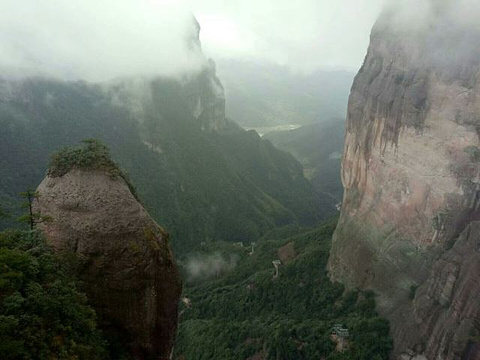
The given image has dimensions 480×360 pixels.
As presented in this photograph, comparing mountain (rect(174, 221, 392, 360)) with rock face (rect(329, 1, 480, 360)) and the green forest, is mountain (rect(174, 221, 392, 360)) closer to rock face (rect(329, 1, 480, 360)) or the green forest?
rock face (rect(329, 1, 480, 360))

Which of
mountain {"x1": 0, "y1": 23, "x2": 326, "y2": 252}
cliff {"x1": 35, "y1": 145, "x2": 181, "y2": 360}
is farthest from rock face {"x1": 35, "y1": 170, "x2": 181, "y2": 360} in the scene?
mountain {"x1": 0, "y1": 23, "x2": 326, "y2": 252}

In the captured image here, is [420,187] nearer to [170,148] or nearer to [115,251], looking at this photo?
[115,251]

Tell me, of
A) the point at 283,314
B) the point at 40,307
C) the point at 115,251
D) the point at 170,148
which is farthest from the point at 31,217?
the point at 170,148

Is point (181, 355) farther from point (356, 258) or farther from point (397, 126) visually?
point (397, 126)

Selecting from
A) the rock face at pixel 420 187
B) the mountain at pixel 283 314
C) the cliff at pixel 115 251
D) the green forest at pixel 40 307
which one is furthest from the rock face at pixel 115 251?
the mountain at pixel 283 314

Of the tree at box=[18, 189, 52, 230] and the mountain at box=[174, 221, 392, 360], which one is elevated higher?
the tree at box=[18, 189, 52, 230]

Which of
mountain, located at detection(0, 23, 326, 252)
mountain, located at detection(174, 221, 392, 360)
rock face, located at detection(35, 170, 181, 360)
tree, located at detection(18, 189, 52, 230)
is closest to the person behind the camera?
tree, located at detection(18, 189, 52, 230)

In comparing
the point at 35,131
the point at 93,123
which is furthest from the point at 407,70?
the point at 93,123
